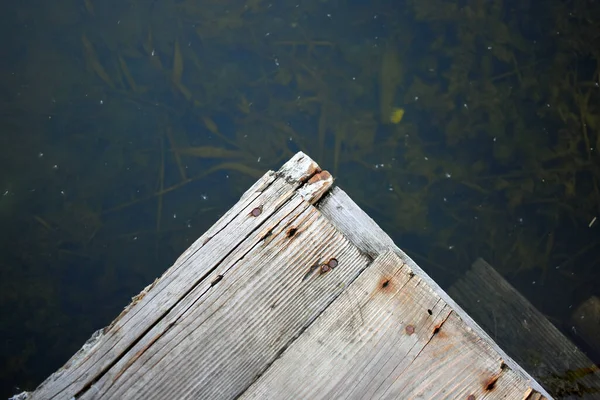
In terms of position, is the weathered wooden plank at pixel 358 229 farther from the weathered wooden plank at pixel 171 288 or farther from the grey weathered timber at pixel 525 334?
the grey weathered timber at pixel 525 334

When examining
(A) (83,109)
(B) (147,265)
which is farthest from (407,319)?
(A) (83,109)

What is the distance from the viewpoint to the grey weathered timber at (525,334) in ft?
10.3

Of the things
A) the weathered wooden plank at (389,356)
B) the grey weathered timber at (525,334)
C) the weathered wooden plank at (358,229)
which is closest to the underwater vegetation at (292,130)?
the grey weathered timber at (525,334)

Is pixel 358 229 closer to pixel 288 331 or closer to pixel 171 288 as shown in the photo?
pixel 288 331

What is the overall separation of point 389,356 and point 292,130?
259cm

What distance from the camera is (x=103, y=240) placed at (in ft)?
12.5

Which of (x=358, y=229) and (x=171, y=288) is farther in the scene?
(x=358, y=229)

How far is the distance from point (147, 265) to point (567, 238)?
10.4 ft

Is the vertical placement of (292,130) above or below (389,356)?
above

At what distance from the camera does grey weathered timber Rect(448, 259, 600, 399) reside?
315 cm

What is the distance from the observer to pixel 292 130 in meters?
3.94

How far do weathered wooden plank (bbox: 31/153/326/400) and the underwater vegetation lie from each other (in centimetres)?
216

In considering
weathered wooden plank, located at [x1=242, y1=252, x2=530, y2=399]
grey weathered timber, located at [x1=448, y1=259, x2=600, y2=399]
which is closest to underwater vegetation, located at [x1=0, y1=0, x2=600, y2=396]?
grey weathered timber, located at [x1=448, y1=259, x2=600, y2=399]

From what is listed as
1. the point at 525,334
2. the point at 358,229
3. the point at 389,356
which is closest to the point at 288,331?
the point at 389,356
